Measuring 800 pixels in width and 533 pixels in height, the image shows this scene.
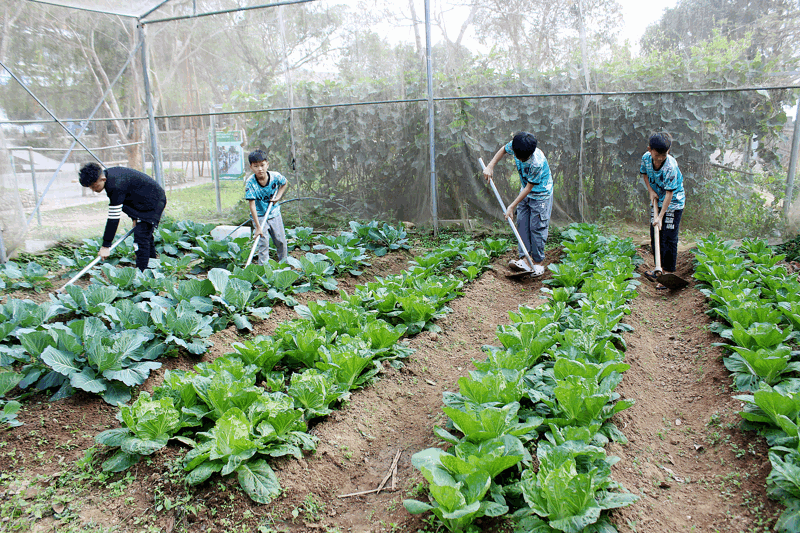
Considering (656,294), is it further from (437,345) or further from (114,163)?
(114,163)

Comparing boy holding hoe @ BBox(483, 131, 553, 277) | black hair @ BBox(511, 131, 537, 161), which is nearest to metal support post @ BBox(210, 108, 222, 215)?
boy holding hoe @ BBox(483, 131, 553, 277)

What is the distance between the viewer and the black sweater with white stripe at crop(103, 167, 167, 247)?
546 cm

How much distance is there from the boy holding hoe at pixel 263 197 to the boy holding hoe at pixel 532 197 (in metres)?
2.51

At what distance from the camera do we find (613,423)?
2857mm

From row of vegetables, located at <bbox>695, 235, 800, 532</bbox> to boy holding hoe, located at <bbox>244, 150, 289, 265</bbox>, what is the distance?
4.48m

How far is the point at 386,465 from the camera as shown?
2861 mm

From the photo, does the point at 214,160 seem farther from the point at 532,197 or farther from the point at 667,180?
the point at 667,180

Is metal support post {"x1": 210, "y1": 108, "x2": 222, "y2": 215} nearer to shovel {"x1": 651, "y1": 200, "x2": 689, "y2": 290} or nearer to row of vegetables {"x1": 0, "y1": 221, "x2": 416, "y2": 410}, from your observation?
row of vegetables {"x1": 0, "y1": 221, "x2": 416, "y2": 410}

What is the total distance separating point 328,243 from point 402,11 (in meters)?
4.08

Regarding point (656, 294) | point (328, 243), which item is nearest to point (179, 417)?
point (328, 243)

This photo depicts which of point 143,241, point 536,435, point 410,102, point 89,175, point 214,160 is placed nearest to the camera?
point 536,435

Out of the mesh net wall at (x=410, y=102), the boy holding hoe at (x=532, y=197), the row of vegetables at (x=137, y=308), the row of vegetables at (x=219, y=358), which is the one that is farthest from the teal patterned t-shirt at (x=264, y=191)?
the mesh net wall at (x=410, y=102)

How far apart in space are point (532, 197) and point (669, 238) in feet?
5.22

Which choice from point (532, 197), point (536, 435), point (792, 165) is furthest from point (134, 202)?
point (792, 165)
